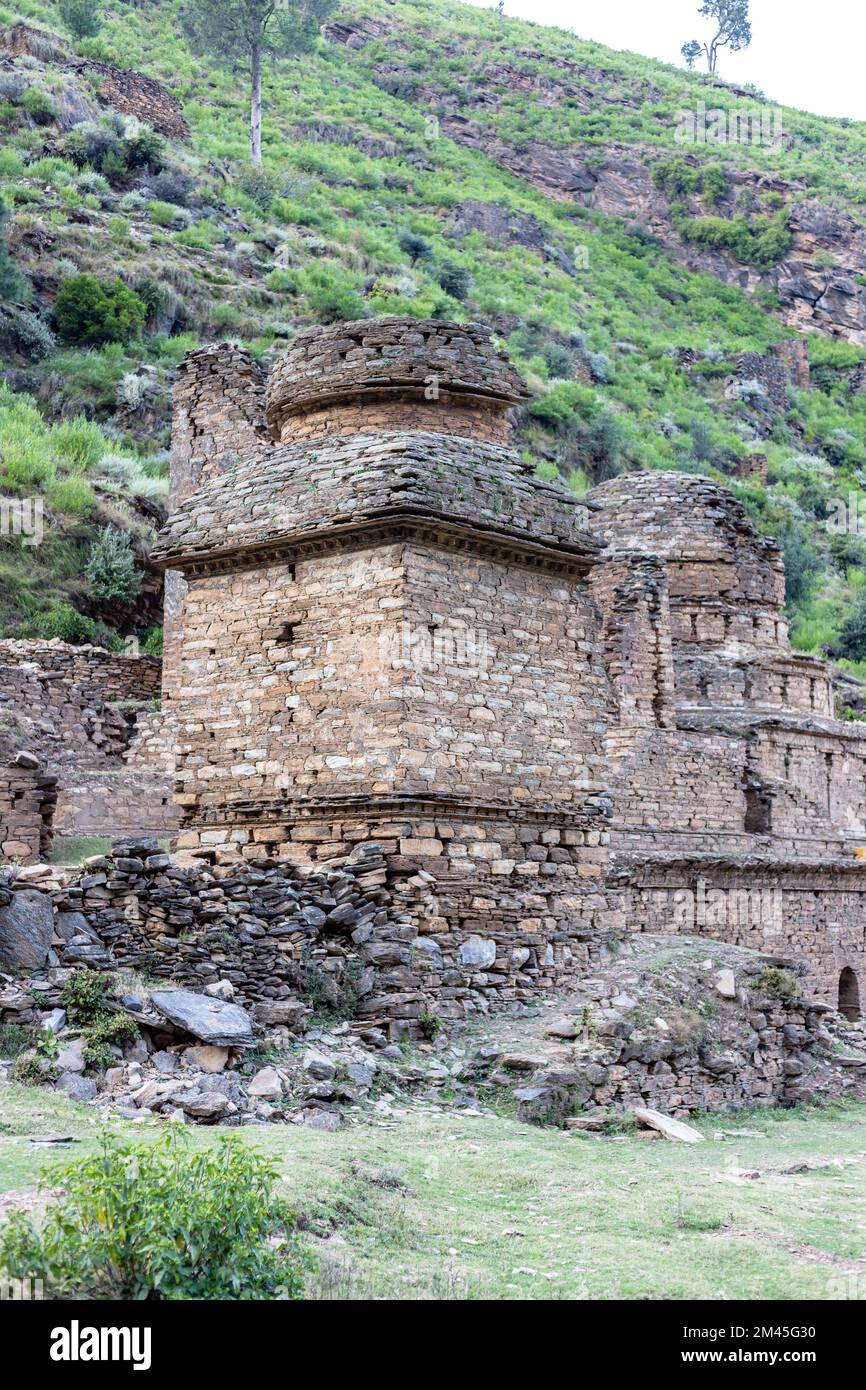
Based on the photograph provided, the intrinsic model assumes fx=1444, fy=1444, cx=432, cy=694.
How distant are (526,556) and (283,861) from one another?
298cm

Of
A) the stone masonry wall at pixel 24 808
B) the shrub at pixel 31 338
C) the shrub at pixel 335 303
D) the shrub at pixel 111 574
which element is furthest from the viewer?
the shrub at pixel 335 303

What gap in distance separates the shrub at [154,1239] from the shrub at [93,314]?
112ft

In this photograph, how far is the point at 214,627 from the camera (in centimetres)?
1113

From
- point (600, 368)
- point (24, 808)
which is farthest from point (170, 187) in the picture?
point (24, 808)

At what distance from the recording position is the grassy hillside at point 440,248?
33250mm

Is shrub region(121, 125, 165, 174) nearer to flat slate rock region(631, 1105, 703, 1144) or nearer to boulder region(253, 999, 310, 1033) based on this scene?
boulder region(253, 999, 310, 1033)

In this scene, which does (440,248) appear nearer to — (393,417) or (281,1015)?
(393,417)

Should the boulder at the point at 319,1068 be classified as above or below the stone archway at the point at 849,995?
above

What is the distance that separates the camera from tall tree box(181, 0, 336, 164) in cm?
5853

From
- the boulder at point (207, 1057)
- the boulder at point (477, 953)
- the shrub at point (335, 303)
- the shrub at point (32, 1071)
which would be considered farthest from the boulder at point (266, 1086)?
the shrub at point (335, 303)

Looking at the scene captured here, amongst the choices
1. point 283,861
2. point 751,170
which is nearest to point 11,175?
point 283,861

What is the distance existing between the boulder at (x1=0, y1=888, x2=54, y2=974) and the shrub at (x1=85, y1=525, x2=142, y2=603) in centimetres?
1607

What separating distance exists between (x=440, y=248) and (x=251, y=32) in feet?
44.7

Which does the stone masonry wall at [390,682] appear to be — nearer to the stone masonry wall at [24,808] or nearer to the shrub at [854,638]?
the stone masonry wall at [24,808]
